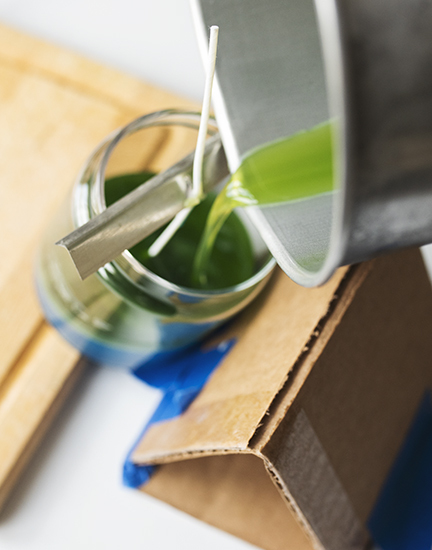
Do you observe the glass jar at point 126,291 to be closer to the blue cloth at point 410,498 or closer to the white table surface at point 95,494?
the white table surface at point 95,494

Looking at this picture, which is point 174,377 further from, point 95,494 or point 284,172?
point 284,172

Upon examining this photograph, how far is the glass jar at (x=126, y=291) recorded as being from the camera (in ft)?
1.38

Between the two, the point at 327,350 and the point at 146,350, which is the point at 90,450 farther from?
the point at 327,350

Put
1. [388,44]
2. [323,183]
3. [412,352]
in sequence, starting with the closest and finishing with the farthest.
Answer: [388,44]
[323,183]
[412,352]

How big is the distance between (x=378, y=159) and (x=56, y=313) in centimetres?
39

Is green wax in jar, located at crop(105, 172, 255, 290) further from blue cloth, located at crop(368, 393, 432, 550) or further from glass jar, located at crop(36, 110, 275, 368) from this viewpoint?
blue cloth, located at crop(368, 393, 432, 550)

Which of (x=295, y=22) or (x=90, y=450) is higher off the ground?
(x=295, y=22)

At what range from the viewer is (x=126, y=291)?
434mm

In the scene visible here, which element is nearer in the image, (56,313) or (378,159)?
(378,159)

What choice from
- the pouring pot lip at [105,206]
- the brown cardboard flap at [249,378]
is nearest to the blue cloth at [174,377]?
the brown cardboard flap at [249,378]

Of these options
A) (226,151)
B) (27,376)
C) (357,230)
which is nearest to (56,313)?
(27,376)

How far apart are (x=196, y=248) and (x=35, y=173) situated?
0.74ft

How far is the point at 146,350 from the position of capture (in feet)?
1.76

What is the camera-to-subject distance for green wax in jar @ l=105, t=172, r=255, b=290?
51 centimetres
